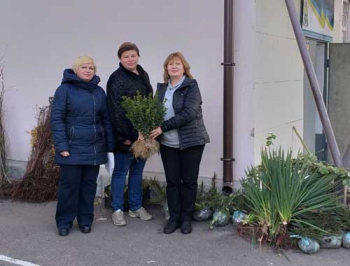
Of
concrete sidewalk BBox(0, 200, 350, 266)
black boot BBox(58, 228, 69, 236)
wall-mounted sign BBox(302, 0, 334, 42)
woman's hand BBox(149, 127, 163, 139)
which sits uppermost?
wall-mounted sign BBox(302, 0, 334, 42)

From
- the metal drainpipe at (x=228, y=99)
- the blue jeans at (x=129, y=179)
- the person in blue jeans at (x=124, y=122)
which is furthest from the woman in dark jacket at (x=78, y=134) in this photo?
the metal drainpipe at (x=228, y=99)

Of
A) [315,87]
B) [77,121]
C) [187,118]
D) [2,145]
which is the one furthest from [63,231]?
[315,87]

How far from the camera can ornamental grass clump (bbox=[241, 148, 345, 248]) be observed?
457 centimetres

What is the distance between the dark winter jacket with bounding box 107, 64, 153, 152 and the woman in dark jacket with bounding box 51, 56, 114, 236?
9cm

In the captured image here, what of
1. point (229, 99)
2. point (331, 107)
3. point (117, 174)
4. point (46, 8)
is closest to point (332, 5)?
point (331, 107)

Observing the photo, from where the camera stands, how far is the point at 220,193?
18.1ft

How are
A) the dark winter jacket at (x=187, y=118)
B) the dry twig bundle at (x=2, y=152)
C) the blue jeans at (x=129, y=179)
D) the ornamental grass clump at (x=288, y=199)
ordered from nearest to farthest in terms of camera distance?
the ornamental grass clump at (x=288, y=199), the dark winter jacket at (x=187, y=118), the blue jeans at (x=129, y=179), the dry twig bundle at (x=2, y=152)

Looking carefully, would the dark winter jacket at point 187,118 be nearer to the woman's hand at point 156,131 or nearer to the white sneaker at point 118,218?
the woman's hand at point 156,131

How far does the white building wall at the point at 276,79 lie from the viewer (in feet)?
18.2

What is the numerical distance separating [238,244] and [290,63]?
9.75 feet

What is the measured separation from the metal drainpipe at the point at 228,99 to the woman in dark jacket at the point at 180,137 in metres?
0.61

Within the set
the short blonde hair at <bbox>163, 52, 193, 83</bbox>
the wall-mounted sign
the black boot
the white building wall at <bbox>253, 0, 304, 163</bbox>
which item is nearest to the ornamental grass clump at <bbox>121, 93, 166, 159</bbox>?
the short blonde hair at <bbox>163, 52, 193, 83</bbox>

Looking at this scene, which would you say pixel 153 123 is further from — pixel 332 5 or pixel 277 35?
pixel 332 5

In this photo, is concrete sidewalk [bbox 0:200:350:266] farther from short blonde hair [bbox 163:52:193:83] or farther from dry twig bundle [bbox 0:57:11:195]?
short blonde hair [bbox 163:52:193:83]
